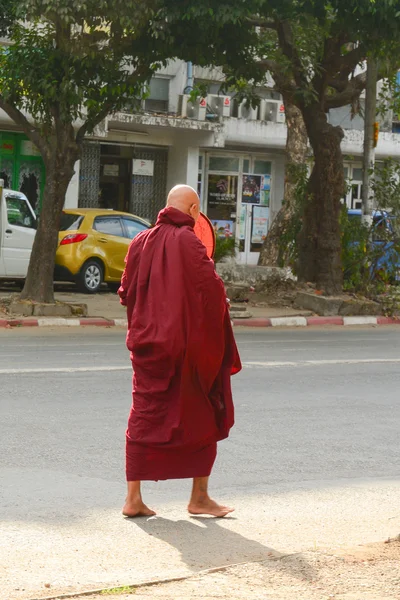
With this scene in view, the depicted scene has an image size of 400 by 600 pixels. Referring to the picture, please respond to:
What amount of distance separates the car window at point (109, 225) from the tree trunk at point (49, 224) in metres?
4.66

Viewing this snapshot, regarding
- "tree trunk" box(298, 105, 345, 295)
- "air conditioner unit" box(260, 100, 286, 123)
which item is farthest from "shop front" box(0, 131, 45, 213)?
"tree trunk" box(298, 105, 345, 295)

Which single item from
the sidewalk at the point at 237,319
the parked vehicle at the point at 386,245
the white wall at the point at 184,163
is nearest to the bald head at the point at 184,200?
the sidewalk at the point at 237,319

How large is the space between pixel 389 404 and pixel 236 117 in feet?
75.4

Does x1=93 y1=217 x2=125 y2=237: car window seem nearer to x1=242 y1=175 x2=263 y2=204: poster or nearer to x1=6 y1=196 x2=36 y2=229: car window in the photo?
x1=6 y1=196 x2=36 y2=229: car window

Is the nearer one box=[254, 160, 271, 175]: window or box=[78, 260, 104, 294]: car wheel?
box=[78, 260, 104, 294]: car wheel

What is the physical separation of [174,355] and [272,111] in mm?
28104

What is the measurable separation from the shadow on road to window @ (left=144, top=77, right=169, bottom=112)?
1051 inches

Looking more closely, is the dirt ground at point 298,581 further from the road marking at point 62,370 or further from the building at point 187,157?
Result: the building at point 187,157

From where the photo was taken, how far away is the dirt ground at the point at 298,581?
4.61 metres


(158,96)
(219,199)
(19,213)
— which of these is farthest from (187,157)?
(19,213)

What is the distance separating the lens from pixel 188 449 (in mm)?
5859

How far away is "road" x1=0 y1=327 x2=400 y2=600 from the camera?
5.28 meters

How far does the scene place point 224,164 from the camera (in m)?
33.6

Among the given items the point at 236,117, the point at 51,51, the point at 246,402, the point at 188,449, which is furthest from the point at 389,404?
the point at 236,117
